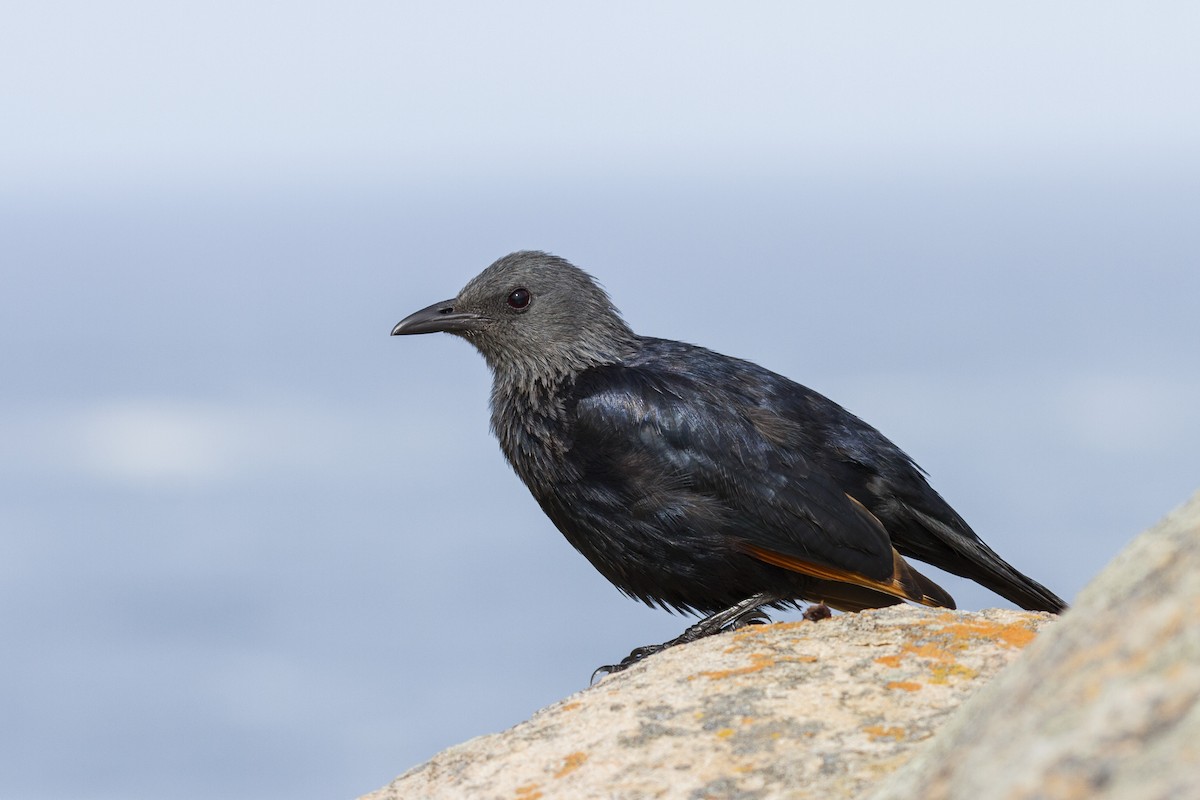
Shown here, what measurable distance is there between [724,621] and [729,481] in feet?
1.93

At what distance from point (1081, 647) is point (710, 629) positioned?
11.8ft

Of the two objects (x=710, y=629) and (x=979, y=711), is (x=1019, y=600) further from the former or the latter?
(x=979, y=711)

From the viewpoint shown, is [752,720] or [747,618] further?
[747,618]

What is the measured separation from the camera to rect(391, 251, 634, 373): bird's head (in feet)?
22.0

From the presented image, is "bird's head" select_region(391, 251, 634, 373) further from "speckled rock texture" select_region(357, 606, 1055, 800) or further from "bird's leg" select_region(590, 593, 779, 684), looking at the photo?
"speckled rock texture" select_region(357, 606, 1055, 800)

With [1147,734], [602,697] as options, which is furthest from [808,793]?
[1147,734]

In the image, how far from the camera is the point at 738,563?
582 cm

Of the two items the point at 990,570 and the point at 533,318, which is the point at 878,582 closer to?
the point at 990,570

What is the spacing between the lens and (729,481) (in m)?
5.84

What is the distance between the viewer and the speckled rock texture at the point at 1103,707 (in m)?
1.85

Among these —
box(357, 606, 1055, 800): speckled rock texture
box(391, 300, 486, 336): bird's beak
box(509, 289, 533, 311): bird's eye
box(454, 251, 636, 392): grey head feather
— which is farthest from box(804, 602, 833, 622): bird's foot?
box(391, 300, 486, 336): bird's beak

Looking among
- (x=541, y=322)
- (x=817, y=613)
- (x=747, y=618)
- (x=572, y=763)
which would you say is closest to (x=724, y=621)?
(x=747, y=618)

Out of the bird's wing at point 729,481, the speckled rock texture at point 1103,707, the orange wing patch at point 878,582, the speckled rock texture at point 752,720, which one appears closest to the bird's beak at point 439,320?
the bird's wing at point 729,481

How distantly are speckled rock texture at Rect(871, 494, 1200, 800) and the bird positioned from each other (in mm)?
3128
